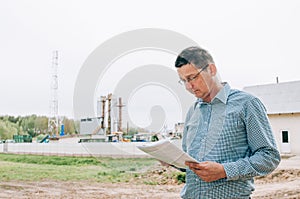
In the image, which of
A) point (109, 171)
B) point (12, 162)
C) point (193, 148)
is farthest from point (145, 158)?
point (193, 148)

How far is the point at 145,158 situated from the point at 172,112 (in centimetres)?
511

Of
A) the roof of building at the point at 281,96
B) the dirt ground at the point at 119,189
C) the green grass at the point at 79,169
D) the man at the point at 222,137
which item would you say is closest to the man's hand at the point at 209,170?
the man at the point at 222,137

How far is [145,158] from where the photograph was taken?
7910 millimetres

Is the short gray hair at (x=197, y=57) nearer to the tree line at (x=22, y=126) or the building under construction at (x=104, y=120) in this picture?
the building under construction at (x=104, y=120)

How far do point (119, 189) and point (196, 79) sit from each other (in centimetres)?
503

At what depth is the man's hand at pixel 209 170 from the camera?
0.97 metres

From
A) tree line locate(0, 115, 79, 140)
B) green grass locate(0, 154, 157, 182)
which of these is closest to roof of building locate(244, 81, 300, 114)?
green grass locate(0, 154, 157, 182)

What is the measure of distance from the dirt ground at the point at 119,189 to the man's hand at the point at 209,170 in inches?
168

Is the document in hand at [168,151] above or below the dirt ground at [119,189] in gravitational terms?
above

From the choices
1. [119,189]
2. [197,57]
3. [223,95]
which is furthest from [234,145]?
[119,189]

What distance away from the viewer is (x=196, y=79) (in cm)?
111

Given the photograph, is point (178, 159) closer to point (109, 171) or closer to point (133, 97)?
point (133, 97)

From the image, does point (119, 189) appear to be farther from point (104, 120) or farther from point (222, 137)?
point (222, 137)

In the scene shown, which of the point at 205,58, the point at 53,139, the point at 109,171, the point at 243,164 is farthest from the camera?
the point at 53,139
